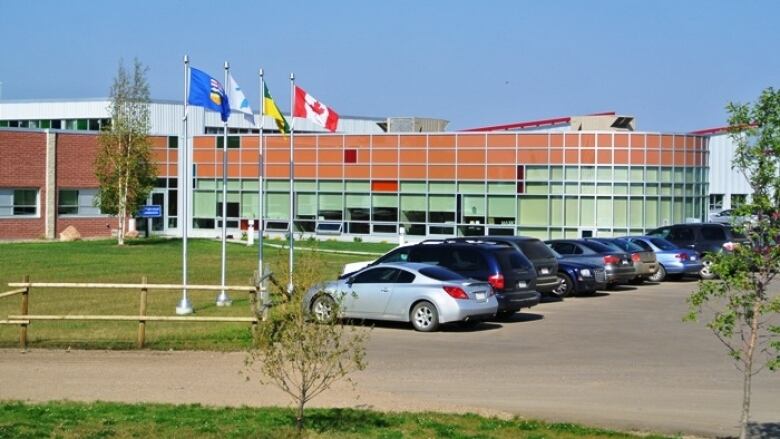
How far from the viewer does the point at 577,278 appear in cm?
3020

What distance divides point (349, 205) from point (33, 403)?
44.6 m

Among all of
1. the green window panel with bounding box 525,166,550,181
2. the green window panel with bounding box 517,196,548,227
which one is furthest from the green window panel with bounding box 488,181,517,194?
the green window panel with bounding box 525,166,550,181

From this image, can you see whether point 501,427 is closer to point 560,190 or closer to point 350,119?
point 560,190

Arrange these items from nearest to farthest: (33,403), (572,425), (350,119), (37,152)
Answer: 1. (572,425)
2. (33,403)
3. (37,152)
4. (350,119)

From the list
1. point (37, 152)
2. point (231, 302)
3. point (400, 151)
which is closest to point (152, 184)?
point (37, 152)

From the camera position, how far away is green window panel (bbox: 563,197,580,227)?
2047 inches

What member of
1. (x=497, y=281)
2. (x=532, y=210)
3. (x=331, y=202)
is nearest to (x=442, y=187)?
(x=532, y=210)

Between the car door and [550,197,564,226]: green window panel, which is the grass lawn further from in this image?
[550,197,564,226]: green window panel

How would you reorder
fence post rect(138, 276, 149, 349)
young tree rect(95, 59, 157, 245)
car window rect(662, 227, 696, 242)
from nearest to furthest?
fence post rect(138, 276, 149, 349) < car window rect(662, 227, 696, 242) < young tree rect(95, 59, 157, 245)

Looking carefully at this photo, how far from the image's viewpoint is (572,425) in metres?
12.1

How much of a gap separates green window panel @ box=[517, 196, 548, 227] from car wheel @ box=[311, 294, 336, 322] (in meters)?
41.2

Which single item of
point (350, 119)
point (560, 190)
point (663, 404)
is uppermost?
point (350, 119)

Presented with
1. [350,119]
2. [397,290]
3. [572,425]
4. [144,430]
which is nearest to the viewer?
[144,430]

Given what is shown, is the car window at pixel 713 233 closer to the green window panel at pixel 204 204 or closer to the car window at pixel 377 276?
the car window at pixel 377 276
